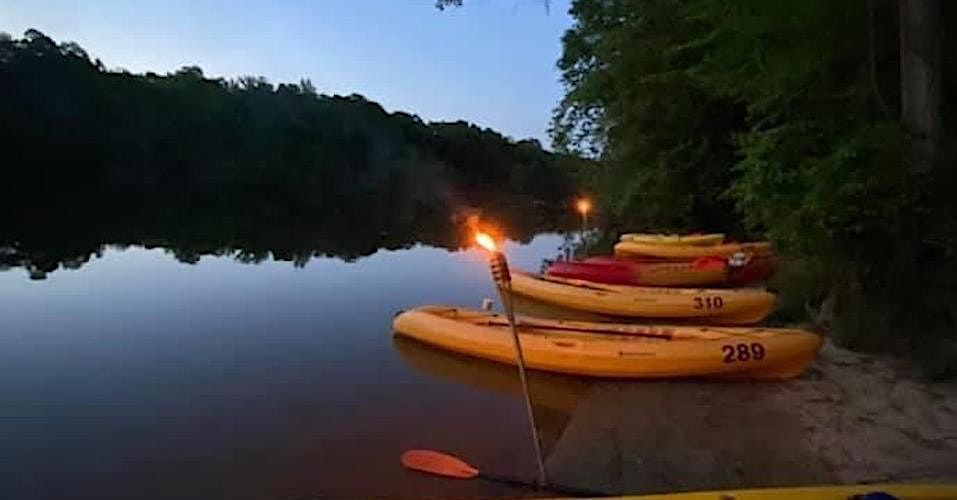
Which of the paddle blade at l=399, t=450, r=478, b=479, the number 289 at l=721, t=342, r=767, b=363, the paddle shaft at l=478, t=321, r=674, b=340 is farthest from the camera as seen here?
the paddle shaft at l=478, t=321, r=674, b=340

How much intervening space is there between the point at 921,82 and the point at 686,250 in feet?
16.8

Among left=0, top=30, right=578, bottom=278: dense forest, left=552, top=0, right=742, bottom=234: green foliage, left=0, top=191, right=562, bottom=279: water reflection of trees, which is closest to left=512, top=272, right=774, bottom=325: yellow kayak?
left=552, top=0, right=742, bottom=234: green foliage

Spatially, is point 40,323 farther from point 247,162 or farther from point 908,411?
point 247,162

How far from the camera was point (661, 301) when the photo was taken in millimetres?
8000

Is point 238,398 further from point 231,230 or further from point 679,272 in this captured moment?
point 231,230

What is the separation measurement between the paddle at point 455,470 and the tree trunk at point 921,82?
12.3 ft

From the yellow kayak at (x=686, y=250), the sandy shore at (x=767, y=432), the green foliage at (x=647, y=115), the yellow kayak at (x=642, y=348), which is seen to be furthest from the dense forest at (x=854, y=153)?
the green foliage at (x=647, y=115)

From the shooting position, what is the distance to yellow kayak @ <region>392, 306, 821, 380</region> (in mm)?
5594

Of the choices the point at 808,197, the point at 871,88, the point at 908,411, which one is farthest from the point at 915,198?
the point at 908,411

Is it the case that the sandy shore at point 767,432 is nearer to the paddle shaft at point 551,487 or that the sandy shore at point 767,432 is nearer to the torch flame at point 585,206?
the paddle shaft at point 551,487

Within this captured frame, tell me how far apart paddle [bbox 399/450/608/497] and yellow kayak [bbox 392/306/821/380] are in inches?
75.3

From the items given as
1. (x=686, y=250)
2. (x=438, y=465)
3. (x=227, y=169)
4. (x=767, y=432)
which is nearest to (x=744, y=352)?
(x=767, y=432)

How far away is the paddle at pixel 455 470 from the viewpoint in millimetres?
3967

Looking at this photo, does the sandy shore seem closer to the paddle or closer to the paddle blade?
the paddle
